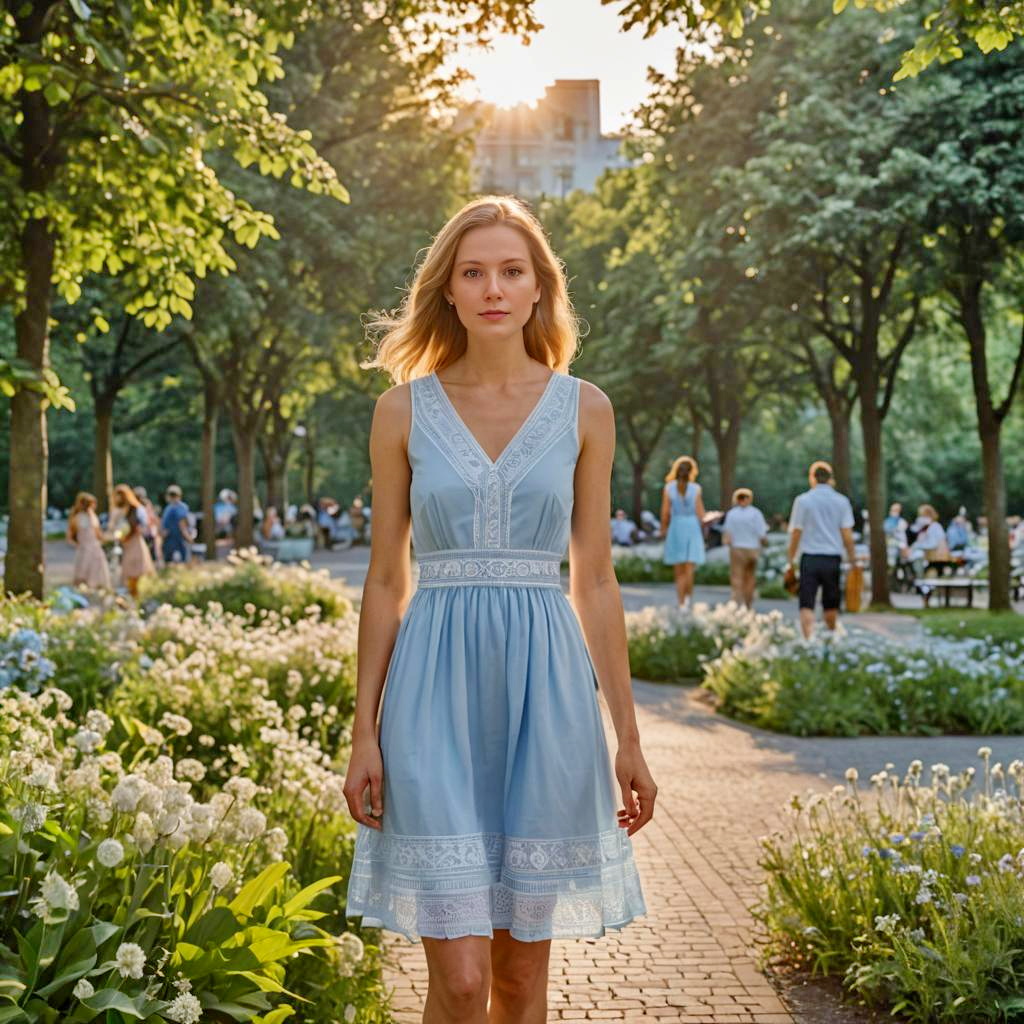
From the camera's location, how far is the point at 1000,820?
5297 mm

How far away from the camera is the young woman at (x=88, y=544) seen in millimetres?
19125

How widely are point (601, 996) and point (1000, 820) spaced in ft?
5.54

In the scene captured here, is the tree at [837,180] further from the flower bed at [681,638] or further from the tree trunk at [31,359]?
the tree trunk at [31,359]

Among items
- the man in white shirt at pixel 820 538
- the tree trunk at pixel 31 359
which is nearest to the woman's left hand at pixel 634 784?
the tree trunk at pixel 31 359

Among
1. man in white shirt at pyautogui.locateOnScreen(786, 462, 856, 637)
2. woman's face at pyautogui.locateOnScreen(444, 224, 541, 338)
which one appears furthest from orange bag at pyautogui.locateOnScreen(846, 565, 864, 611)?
woman's face at pyautogui.locateOnScreen(444, 224, 541, 338)

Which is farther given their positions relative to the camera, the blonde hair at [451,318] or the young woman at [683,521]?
the young woman at [683,521]

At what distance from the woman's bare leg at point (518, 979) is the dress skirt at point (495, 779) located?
8 cm

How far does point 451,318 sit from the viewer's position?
3.43m

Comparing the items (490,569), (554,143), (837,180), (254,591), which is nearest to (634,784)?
(490,569)

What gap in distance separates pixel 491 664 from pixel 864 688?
8836mm

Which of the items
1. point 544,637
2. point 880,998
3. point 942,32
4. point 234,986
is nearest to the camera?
point 544,637

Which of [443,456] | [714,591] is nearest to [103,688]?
[443,456]

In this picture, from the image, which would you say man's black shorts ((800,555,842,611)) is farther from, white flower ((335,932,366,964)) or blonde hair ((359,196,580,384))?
blonde hair ((359,196,580,384))

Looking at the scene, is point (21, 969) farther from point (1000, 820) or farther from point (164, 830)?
point (1000, 820)
